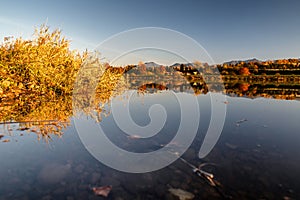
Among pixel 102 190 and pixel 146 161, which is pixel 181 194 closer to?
pixel 102 190

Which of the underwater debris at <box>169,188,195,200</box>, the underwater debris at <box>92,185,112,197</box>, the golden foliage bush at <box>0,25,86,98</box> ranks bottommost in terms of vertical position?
the underwater debris at <box>92,185,112,197</box>

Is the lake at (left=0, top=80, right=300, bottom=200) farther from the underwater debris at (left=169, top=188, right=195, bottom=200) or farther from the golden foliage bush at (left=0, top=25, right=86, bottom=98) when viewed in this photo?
the golden foliage bush at (left=0, top=25, right=86, bottom=98)

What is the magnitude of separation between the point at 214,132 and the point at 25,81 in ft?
41.7

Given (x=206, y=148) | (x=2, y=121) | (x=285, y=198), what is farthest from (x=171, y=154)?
(x=2, y=121)

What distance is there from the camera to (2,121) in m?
7.50

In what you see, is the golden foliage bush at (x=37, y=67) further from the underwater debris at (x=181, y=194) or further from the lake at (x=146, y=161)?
the underwater debris at (x=181, y=194)

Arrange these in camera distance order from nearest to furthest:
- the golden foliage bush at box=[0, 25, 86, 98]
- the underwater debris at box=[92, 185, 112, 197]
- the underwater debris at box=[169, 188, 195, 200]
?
1. the underwater debris at box=[169, 188, 195, 200]
2. the underwater debris at box=[92, 185, 112, 197]
3. the golden foliage bush at box=[0, 25, 86, 98]

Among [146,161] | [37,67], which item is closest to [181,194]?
[146,161]

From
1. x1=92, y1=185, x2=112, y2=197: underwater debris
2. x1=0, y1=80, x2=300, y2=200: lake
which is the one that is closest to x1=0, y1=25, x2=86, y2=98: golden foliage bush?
x1=0, y1=80, x2=300, y2=200: lake

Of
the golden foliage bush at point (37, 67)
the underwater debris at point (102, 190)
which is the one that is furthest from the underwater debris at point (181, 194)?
the golden foliage bush at point (37, 67)

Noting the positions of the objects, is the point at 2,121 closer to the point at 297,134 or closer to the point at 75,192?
the point at 75,192

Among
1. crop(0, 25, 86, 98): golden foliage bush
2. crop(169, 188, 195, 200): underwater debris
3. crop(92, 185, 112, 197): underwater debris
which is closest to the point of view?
crop(169, 188, 195, 200): underwater debris

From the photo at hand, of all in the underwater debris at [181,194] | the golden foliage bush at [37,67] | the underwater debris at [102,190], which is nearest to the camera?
the underwater debris at [181,194]

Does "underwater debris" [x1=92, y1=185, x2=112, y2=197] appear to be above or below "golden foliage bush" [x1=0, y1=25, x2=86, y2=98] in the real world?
below
